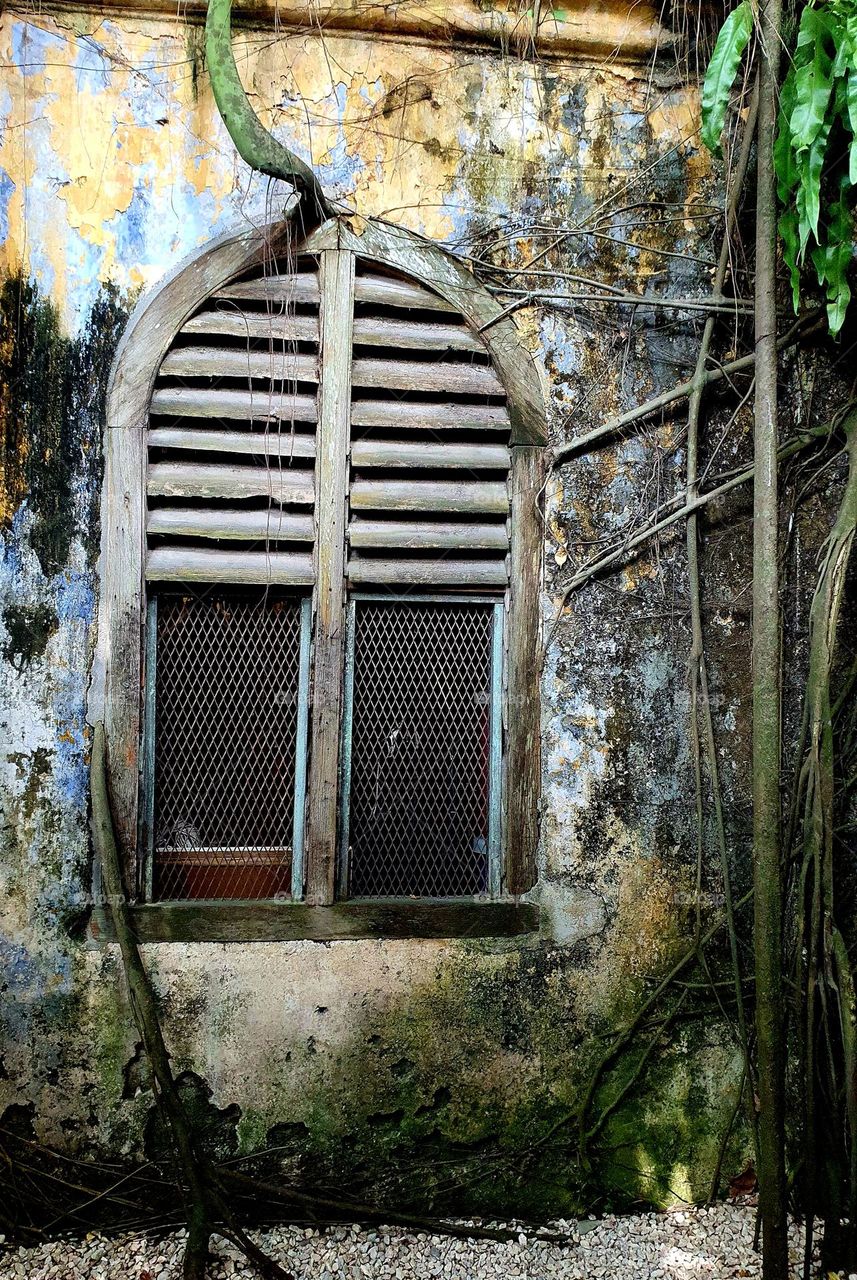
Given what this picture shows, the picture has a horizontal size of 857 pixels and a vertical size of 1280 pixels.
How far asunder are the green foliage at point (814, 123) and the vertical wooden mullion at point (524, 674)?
1.10m

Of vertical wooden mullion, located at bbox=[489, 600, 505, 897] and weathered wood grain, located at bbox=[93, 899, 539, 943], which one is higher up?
vertical wooden mullion, located at bbox=[489, 600, 505, 897]

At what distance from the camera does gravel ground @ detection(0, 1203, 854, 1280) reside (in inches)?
122

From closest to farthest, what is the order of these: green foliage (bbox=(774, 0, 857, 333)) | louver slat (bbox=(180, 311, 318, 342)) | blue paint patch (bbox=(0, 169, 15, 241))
Answer: green foliage (bbox=(774, 0, 857, 333))
blue paint patch (bbox=(0, 169, 15, 241))
louver slat (bbox=(180, 311, 318, 342))

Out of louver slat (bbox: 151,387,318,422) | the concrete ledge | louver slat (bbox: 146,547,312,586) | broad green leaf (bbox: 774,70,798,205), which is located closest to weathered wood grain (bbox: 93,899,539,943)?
louver slat (bbox: 146,547,312,586)

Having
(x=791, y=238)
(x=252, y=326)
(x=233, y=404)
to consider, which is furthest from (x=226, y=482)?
(x=791, y=238)

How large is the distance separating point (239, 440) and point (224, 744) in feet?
3.61

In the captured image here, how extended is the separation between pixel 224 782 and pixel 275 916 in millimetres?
513

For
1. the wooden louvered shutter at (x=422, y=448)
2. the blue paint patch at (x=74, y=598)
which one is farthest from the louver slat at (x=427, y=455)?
the blue paint patch at (x=74, y=598)

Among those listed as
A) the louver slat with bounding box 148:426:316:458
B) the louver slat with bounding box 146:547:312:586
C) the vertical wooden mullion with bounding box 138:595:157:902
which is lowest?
the vertical wooden mullion with bounding box 138:595:157:902

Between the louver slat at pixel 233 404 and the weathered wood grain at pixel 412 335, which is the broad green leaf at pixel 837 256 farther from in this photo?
the louver slat at pixel 233 404

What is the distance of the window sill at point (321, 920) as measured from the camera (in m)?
3.29

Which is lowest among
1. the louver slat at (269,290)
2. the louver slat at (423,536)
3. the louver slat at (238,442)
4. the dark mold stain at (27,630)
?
the dark mold stain at (27,630)

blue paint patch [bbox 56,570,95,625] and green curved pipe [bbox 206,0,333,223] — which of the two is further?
blue paint patch [bbox 56,570,95,625]

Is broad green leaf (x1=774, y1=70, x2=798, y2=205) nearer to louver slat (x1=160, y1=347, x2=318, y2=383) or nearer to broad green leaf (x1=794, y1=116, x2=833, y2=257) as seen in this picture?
broad green leaf (x1=794, y1=116, x2=833, y2=257)
